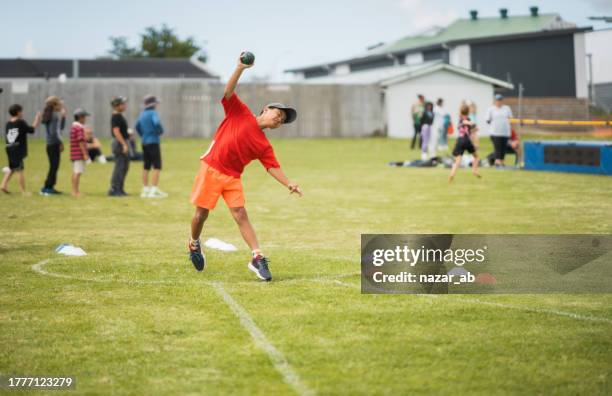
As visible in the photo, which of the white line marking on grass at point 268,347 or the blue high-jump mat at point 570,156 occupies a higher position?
the blue high-jump mat at point 570,156

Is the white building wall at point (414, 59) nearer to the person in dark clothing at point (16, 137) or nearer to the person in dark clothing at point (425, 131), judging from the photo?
the person in dark clothing at point (425, 131)

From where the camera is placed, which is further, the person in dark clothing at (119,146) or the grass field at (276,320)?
the person in dark clothing at (119,146)

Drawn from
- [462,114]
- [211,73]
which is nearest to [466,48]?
[211,73]

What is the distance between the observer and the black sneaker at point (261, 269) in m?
8.41

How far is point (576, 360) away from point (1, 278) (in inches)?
230

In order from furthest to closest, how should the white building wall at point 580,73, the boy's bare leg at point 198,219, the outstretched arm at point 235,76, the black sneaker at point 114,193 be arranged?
1. the white building wall at point 580,73
2. the black sneaker at point 114,193
3. the boy's bare leg at point 198,219
4. the outstretched arm at point 235,76

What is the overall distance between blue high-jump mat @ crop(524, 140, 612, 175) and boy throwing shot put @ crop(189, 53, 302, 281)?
50.7 feet

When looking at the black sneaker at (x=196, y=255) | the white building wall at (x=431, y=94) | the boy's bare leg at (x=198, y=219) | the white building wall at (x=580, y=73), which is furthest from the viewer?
the white building wall at (x=580, y=73)

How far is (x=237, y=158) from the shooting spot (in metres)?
8.57

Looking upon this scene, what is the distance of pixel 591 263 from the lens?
9297 mm

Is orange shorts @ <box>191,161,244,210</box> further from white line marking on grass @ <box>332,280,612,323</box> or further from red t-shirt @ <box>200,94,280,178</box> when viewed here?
white line marking on grass @ <box>332,280,612,323</box>

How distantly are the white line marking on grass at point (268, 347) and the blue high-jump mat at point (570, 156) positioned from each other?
16.6m

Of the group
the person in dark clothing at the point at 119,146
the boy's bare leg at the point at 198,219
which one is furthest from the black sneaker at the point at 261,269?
the person in dark clothing at the point at 119,146

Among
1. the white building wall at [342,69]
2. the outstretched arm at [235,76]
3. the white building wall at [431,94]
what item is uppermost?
the white building wall at [342,69]
